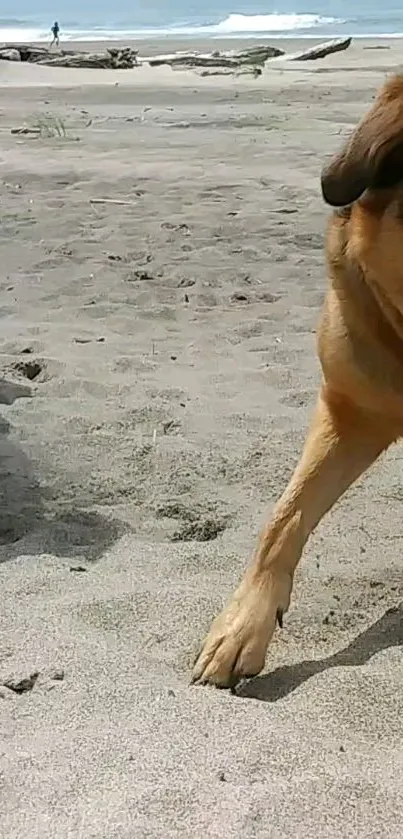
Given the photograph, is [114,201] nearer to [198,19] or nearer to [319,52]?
[319,52]

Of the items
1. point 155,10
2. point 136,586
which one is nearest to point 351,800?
point 136,586

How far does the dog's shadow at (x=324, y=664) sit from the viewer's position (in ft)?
7.85

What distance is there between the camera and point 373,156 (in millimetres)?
2408

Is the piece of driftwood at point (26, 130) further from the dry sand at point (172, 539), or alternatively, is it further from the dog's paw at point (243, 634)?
the dog's paw at point (243, 634)

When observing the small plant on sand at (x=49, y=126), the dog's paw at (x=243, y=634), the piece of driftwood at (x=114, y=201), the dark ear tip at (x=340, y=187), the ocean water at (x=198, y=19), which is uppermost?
the dark ear tip at (x=340, y=187)

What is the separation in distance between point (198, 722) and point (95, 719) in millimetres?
199

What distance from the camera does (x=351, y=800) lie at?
6.21 feet

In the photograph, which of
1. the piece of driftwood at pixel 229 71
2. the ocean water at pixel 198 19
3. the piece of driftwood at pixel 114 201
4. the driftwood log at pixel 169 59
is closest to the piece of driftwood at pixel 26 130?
the piece of driftwood at pixel 114 201

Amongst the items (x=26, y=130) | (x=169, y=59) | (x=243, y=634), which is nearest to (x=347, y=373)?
(x=243, y=634)

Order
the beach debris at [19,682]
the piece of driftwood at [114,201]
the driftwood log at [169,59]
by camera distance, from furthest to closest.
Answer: the driftwood log at [169,59]
the piece of driftwood at [114,201]
the beach debris at [19,682]

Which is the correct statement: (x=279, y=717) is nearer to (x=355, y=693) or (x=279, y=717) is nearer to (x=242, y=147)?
(x=355, y=693)

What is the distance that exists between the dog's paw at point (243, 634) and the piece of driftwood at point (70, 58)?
20.1 meters

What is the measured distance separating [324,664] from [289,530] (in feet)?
1.21

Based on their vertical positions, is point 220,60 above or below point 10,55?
below
